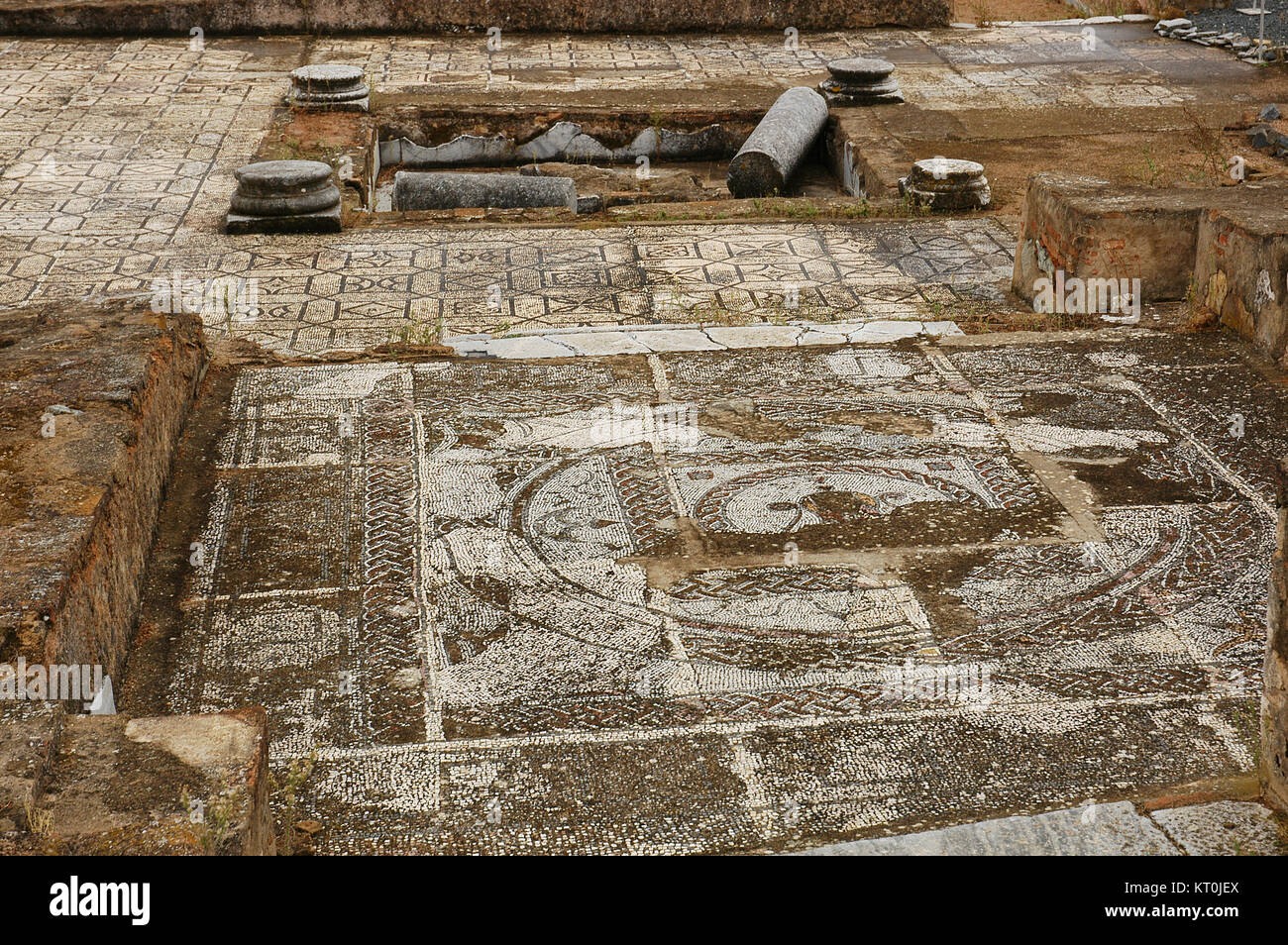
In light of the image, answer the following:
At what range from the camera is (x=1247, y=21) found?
446 inches

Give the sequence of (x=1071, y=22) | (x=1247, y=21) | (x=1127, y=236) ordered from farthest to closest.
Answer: (x=1071, y=22)
(x=1247, y=21)
(x=1127, y=236)

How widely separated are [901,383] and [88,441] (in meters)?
2.62

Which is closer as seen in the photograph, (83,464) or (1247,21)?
(83,464)

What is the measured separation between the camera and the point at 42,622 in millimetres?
2668

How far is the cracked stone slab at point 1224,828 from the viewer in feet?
7.17

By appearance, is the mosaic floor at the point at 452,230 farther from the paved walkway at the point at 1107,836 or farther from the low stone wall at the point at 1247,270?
the paved walkway at the point at 1107,836

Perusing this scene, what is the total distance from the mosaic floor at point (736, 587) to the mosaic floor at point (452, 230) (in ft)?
2.93

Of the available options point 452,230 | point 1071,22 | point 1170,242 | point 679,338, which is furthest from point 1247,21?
point 679,338

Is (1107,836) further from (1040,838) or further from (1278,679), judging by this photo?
(1278,679)

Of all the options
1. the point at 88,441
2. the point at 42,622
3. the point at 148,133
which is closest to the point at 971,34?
the point at 148,133

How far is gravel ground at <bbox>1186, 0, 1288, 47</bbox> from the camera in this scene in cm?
1077

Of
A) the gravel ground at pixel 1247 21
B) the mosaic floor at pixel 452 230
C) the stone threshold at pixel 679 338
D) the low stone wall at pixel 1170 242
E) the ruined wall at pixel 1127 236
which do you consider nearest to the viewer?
the low stone wall at pixel 1170 242

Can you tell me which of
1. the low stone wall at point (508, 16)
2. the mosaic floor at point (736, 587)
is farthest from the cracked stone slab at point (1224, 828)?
the low stone wall at point (508, 16)

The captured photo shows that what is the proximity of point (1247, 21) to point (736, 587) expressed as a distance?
10.1 m
